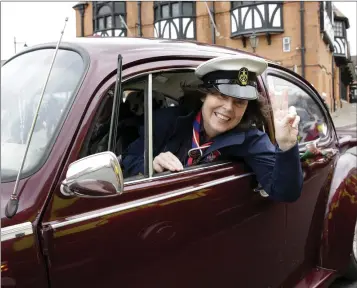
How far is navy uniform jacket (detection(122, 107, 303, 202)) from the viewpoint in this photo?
210 cm

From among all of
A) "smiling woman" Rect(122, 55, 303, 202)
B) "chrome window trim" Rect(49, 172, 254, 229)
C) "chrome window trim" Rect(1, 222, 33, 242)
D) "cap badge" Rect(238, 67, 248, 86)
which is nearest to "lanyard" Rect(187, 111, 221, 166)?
"smiling woman" Rect(122, 55, 303, 202)

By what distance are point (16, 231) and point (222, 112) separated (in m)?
1.22

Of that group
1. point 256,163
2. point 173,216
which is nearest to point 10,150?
point 173,216

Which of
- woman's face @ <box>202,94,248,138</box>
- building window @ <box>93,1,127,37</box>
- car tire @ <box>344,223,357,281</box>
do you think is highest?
building window @ <box>93,1,127,37</box>

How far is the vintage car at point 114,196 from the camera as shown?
1446 millimetres

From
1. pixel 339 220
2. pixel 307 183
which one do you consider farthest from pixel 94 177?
pixel 339 220

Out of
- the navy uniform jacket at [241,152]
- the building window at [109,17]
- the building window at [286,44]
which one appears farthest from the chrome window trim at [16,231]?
the building window at [109,17]

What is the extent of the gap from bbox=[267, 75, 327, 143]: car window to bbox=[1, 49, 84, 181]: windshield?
1.72m

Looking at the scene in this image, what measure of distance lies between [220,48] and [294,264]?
140cm

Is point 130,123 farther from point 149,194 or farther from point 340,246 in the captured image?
point 340,246

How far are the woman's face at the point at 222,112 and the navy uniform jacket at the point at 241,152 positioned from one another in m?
0.05

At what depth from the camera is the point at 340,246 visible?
2998mm

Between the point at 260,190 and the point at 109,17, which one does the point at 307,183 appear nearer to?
the point at 260,190

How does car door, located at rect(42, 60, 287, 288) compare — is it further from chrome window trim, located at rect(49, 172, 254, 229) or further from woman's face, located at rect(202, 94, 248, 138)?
woman's face, located at rect(202, 94, 248, 138)
